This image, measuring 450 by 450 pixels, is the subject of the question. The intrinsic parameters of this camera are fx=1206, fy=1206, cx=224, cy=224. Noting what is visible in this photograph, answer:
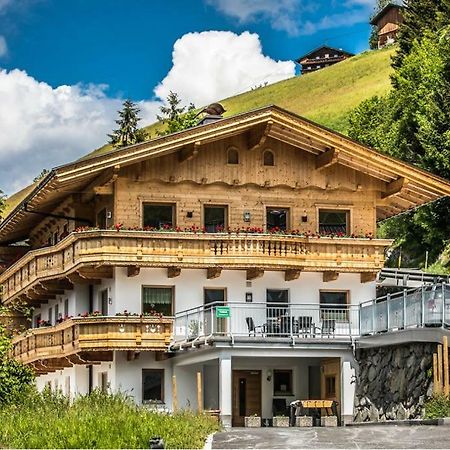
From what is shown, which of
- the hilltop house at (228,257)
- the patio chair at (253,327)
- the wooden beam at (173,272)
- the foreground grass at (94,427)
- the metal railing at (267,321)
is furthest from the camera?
the wooden beam at (173,272)

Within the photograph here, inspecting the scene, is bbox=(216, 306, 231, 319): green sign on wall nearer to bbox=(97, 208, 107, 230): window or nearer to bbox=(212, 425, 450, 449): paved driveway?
bbox=(97, 208, 107, 230): window

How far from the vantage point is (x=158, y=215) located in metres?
42.1

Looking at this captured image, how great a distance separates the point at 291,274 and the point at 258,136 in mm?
4964

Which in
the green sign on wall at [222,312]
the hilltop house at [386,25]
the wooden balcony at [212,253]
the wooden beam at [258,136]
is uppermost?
the hilltop house at [386,25]

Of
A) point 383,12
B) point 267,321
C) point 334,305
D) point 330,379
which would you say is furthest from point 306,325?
point 383,12

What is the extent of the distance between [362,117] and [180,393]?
52049 millimetres

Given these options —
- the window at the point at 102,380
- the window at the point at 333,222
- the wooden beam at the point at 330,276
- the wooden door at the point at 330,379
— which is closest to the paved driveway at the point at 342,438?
the wooden door at the point at 330,379

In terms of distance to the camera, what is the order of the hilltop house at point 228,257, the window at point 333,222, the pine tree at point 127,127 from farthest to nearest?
1. the pine tree at point 127,127
2. the window at point 333,222
3. the hilltop house at point 228,257

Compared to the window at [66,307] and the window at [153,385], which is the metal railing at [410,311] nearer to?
the window at [153,385]

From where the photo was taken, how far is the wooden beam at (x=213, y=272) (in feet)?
136

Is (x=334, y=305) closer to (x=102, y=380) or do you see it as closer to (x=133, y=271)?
(x=133, y=271)

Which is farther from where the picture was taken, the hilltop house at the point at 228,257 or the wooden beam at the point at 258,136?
the wooden beam at the point at 258,136

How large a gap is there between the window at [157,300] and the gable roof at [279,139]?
4241mm

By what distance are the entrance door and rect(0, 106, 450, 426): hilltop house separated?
0.18ft
